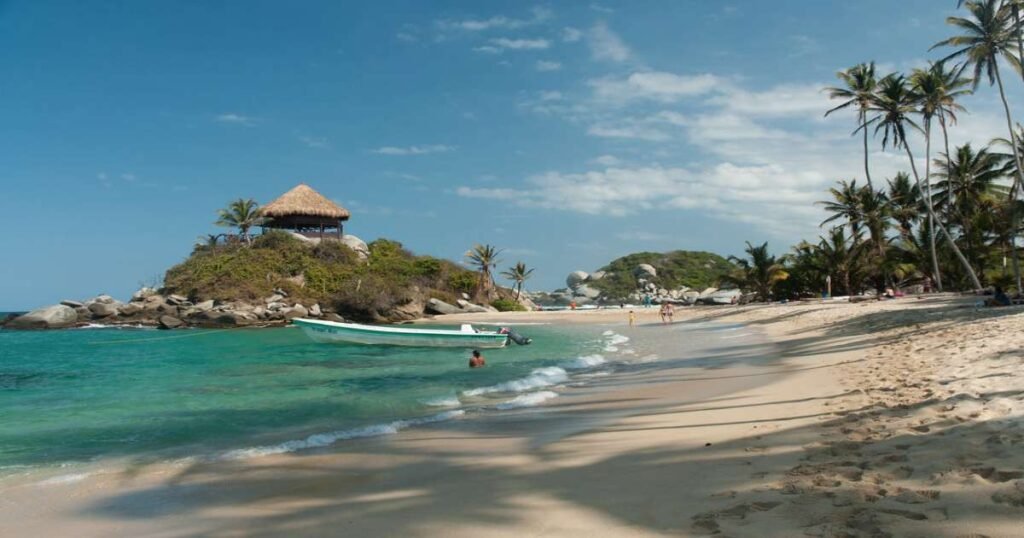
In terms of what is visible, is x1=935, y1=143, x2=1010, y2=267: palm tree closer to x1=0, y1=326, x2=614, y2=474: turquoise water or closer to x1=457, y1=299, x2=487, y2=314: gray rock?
x1=0, y1=326, x2=614, y2=474: turquoise water

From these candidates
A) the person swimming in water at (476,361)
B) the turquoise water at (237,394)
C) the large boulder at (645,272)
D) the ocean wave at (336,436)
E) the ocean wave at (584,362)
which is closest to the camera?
the ocean wave at (336,436)

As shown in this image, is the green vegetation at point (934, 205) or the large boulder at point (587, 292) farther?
the large boulder at point (587, 292)

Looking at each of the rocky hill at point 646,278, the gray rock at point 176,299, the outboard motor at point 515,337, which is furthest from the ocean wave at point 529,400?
the rocky hill at point 646,278

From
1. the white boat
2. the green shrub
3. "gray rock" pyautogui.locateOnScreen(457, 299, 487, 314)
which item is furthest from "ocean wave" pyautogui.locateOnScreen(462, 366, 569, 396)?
the green shrub

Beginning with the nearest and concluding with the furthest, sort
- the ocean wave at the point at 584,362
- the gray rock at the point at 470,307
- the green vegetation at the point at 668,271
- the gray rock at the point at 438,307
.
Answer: the ocean wave at the point at 584,362 → the gray rock at the point at 438,307 → the gray rock at the point at 470,307 → the green vegetation at the point at 668,271

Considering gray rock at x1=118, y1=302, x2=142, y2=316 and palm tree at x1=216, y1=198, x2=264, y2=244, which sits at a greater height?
palm tree at x1=216, y1=198, x2=264, y2=244

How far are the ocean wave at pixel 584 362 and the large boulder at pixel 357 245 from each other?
38.5 metres

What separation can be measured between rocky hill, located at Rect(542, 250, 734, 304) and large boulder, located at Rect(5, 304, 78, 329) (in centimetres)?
5637

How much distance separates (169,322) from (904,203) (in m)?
51.0

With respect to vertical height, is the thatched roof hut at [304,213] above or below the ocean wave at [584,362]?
above

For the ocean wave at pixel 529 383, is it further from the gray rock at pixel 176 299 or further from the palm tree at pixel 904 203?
the gray rock at pixel 176 299

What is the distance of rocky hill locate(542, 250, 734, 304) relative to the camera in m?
82.3

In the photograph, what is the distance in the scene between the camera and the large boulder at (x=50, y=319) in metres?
45.9

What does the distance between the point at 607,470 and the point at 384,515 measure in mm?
2164
